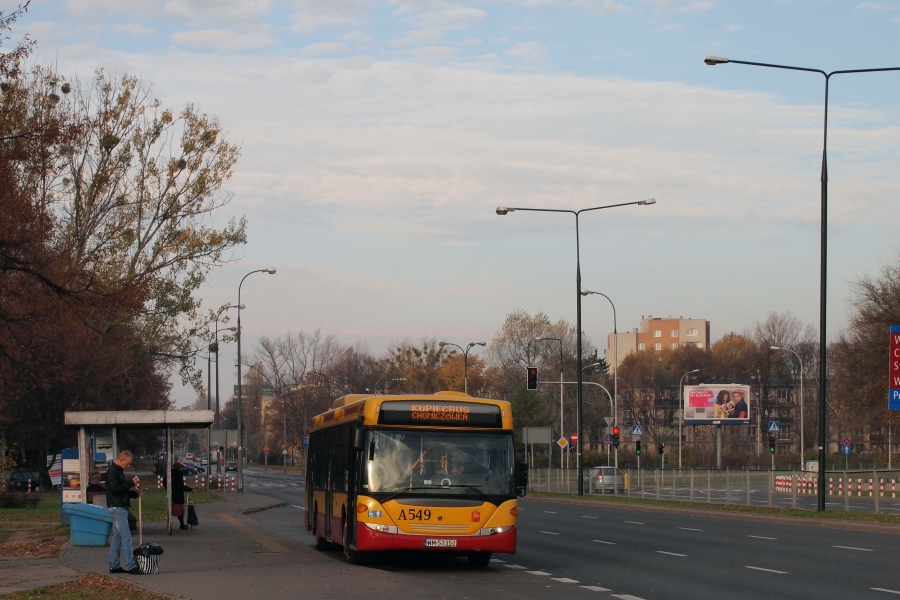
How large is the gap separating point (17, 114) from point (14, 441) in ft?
92.4

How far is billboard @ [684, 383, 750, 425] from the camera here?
9712cm

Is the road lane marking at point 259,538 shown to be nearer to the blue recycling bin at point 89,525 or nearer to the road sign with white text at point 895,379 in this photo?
A: the blue recycling bin at point 89,525

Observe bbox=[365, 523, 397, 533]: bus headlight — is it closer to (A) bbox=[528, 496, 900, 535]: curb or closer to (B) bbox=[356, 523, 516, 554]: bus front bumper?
(B) bbox=[356, 523, 516, 554]: bus front bumper

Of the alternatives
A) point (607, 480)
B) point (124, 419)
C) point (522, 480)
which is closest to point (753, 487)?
point (607, 480)

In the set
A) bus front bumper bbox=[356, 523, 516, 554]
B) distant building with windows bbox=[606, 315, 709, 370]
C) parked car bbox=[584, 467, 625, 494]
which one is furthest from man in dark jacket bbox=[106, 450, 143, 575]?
distant building with windows bbox=[606, 315, 709, 370]

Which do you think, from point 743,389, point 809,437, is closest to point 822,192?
point 743,389

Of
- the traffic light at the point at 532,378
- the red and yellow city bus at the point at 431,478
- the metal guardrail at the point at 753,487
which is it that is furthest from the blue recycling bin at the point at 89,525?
the traffic light at the point at 532,378

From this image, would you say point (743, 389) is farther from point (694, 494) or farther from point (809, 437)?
point (694, 494)

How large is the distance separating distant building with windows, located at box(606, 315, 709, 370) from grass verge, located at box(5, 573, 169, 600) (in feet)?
557

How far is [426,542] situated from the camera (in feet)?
53.2

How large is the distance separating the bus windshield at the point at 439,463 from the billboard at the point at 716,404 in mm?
82224

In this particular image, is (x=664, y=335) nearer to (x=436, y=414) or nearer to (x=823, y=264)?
(x=823, y=264)

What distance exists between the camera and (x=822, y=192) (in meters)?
30.1

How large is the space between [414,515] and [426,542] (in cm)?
42
